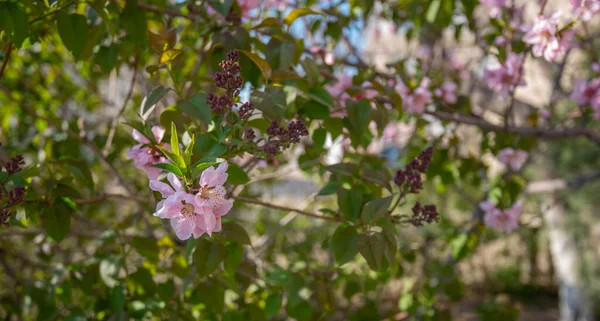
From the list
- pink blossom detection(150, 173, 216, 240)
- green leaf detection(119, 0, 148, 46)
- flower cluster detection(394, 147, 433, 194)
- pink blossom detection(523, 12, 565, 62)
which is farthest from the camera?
pink blossom detection(523, 12, 565, 62)

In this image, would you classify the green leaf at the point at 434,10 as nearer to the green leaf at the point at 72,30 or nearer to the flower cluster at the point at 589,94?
the flower cluster at the point at 589,94

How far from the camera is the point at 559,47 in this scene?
4.63ft

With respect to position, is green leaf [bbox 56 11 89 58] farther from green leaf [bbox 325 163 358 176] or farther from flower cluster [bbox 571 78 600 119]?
flower cluster [bbox 571 78 600 119]

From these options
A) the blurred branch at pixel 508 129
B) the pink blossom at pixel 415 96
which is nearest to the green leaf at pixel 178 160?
the pink blossom at pixel 415 96

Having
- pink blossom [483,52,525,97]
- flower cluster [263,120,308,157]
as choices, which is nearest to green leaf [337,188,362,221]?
flower cluster [263,120,308,157]

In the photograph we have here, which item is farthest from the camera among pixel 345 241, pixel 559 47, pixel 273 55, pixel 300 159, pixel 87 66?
pixel 87 66

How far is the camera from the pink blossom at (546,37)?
1.39 meters

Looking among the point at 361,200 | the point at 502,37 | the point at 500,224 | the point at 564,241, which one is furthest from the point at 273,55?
the point at 564,241

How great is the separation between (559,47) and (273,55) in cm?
87

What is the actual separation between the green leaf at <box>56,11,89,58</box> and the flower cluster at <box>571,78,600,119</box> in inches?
70.7

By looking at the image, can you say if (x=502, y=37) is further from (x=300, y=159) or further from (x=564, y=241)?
(x=564, y=241)

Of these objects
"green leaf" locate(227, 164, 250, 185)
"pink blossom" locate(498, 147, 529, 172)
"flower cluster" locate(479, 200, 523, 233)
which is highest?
"green leaf" locate(227, 164, 250, 185)

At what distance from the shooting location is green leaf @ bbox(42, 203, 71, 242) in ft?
3.57

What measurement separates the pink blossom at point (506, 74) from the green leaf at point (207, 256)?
1195 mm
